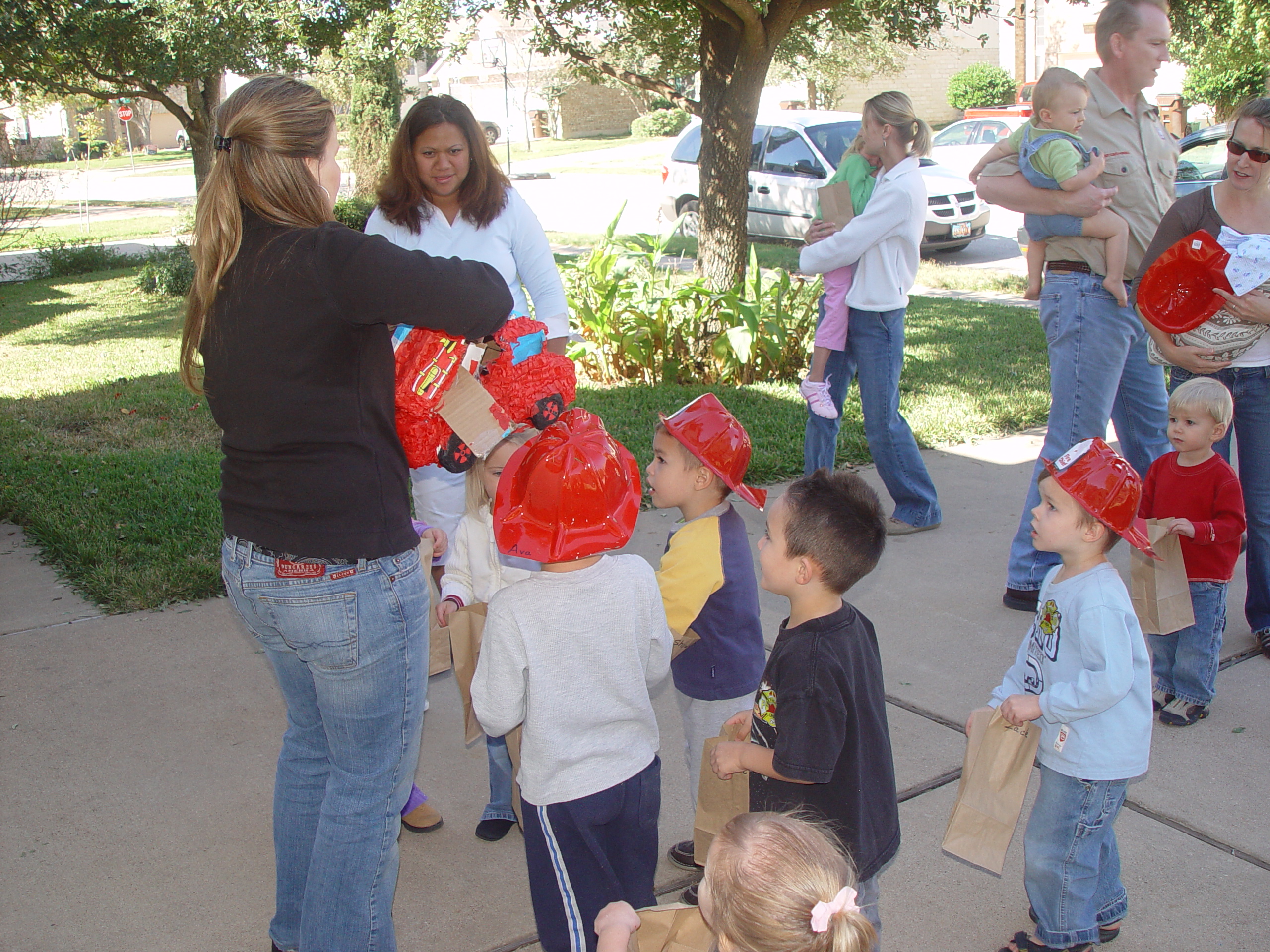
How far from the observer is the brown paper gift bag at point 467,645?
266 cm

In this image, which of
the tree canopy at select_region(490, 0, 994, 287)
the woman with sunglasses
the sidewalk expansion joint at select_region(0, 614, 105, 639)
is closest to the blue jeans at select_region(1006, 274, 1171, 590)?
the woman with sunglasses

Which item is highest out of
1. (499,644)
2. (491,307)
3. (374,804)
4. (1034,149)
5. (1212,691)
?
(1034,149)

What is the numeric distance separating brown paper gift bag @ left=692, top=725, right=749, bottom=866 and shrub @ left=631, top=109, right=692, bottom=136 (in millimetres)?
43640

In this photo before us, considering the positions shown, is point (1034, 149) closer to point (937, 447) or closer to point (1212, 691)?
point (1212, 691)

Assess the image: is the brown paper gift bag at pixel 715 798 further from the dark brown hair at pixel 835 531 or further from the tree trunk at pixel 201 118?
the tree trunk at pixel 201 118

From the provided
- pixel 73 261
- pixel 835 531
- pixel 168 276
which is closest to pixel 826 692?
pixel 835 531

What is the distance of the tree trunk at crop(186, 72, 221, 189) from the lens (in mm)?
15875

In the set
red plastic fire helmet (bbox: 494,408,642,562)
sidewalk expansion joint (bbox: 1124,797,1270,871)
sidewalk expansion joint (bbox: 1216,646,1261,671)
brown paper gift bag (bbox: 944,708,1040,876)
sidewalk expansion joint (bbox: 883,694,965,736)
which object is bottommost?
sidewalk expansion joint (bbox: 1124,797,1270,871)

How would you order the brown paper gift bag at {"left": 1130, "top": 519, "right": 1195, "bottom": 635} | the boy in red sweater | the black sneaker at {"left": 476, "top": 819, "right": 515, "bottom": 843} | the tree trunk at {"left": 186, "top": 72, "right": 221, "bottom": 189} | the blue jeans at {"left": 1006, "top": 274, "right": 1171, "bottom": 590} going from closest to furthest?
the black sneaker at {"left": 476, "top": 819, "right": 515, "bottom": 843}
the brown paper gift bag at {"left": 1130, "top": 519, "right": 1195, "bottom": 635}
the boy in red sweater
the blue jeans at {"left": 1006, "top": 274, "right": 1171, "bottom": 590}
the tree trunk at {"left": 186, "top": 72, "right": 221, "bottom": 189}

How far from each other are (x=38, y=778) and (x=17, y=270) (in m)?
15.7

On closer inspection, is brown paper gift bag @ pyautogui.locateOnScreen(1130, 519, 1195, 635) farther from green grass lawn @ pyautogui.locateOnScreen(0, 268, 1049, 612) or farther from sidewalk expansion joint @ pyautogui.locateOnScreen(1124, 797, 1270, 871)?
green grass lawn @ pyautogui.locateOnScreen(0, 268, 1049, 612)

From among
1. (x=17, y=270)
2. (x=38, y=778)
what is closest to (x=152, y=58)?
(x=17, y=270)

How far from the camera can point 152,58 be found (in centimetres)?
1440

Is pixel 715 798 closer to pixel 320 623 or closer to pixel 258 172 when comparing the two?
pixel 320 623
